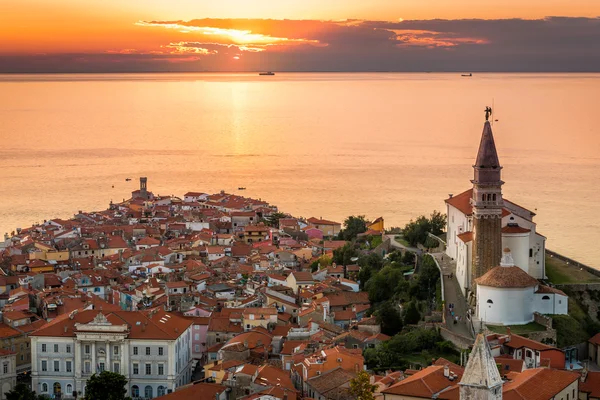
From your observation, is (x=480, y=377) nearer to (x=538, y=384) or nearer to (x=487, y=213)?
(x=538, y=384)

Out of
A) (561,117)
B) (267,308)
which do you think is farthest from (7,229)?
(561,117)

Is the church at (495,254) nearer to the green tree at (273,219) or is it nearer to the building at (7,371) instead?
the building at (7,371)

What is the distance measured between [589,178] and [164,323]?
4784 centimetres

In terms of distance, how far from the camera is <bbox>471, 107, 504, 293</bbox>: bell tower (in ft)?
94.9

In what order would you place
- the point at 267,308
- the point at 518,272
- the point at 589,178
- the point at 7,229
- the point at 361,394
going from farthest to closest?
the point at 589,178
the point at 7,229
the point at 267,308
the point at 518,272
the point at 361,394

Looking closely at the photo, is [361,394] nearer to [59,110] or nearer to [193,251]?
[193,251]

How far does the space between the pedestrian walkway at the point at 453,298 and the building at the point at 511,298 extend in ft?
2.01

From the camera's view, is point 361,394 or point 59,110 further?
point 59,110

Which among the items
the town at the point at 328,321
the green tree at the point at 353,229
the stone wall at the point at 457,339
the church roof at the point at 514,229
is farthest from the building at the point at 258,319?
the green tree at the point at 353,229

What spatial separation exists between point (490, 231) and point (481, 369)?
13.3 metres

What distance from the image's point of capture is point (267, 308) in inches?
1192

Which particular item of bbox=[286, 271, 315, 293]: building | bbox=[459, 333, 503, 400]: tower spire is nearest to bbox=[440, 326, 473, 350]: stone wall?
bbox=[286, 271, 315, 293]: building

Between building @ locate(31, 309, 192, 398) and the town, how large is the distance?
4cm

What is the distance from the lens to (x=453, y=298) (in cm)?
2981
